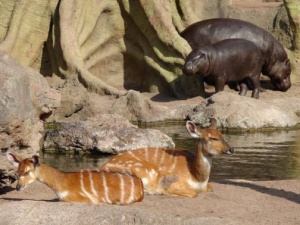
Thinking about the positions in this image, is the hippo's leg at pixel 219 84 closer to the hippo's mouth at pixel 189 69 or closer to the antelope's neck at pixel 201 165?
the hippo's mouth at pixel 189 69

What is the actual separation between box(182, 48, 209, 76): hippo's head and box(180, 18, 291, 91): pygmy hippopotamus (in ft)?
5.53

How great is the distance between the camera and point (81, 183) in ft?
29.7

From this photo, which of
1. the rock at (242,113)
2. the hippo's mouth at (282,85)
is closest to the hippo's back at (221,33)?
the hippo's mouth at (282,85)

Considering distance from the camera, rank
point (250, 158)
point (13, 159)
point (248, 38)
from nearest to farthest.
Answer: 1. point (13, 159)
2. point (250, 158)
3. point (248, 38)

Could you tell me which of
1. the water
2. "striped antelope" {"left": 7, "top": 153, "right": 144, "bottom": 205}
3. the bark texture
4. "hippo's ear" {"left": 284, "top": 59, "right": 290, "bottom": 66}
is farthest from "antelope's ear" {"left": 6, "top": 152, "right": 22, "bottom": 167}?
"hippo's ear" {"left": 284, "top": 59, "right": 290, "bottom": 66}

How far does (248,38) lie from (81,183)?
14580mm

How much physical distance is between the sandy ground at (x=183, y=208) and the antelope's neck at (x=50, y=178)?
23cm

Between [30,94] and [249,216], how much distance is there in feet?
9.13

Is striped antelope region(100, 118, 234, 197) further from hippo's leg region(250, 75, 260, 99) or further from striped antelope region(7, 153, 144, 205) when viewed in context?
hippo's leg region(250, 75, 260, 99)

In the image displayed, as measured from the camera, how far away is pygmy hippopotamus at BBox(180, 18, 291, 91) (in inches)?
909

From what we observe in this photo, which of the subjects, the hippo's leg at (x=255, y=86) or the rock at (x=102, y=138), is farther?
the hippo's leg at (x=255, y=86)

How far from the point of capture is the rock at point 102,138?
1434 cm

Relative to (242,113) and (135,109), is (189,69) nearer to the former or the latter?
(135,109)

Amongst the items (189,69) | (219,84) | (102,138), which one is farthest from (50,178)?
(219,84)
